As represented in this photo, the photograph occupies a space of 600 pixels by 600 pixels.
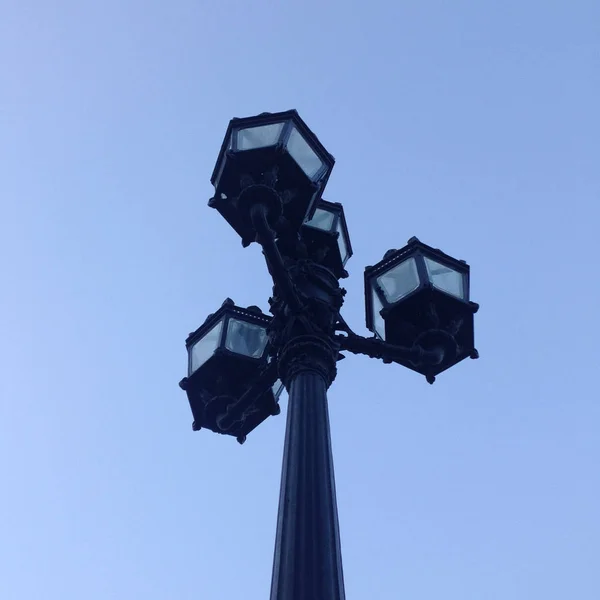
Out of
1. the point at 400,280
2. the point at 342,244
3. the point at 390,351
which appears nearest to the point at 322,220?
the point at 342,244

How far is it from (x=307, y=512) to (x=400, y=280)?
112 inches

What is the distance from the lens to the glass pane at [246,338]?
23.0ft

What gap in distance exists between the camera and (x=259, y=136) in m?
6.71

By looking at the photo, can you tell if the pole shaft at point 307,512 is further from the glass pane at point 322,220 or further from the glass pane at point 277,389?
the glass pane at point 322,220

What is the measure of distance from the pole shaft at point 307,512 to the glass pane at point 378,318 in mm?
1333

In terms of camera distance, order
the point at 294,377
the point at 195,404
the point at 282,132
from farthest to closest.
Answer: the point at 195,404
the point at 282,132
the point at 294,377

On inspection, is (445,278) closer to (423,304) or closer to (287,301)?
(423,304)

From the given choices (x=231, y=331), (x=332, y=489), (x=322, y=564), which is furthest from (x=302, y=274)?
(x=322, y=564)

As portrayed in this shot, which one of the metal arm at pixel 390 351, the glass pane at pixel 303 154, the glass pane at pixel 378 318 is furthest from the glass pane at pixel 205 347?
the glass pane at pixel 303 154

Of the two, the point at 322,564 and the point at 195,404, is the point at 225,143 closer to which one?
the point at 195,404

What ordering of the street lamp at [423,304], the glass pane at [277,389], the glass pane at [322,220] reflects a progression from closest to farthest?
the street lamp at [423,304] → the glass pane at [277,389] → the glass pane at [322,220]

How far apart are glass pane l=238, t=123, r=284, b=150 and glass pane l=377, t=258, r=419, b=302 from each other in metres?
1.41

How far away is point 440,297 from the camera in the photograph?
23.0 feet

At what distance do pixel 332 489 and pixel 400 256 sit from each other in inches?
106
